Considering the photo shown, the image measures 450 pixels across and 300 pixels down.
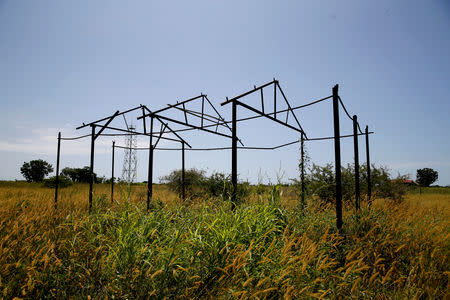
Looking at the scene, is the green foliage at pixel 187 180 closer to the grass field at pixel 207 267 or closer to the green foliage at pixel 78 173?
the grass field at pixel 207 267

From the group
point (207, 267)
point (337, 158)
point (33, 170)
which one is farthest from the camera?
point (33, 170)

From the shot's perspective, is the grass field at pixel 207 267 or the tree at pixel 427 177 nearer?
the grass field at pixel 207 267

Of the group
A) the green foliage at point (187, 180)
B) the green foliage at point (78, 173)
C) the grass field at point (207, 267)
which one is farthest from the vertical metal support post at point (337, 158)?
the green foliage at point (78, 173)

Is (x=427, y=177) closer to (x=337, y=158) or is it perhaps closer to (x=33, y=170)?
(x=337, y=158)

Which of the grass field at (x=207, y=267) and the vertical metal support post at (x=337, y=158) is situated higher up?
the vertical metal support post at (x=337, y=158)

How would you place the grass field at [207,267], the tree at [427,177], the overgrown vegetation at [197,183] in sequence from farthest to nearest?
1. the tree at [427,177]
2. the overgrown vegetation at [197,183]
3. the grass field at [207,267]

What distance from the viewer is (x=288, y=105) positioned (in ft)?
26.3

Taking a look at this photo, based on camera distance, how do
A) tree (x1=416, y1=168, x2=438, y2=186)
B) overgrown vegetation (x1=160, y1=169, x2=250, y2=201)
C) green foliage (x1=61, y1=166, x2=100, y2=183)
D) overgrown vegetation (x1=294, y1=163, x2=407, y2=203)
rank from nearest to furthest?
overgrown vegetation (x1=294, y1=163, x2=407, y2=203), overgrown vegetation (x1=160, y1=169, x2=250, y2=201), green foliage (x1=61, y1=166, x2=100, y2=183), tree (x1=416, y1=168, x2=438, y2=186)

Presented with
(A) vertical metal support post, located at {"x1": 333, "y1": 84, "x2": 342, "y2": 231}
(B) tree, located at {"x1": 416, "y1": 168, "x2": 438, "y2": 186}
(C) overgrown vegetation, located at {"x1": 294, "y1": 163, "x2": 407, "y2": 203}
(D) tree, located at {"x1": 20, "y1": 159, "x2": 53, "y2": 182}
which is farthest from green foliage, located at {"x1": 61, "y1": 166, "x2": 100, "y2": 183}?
(B) tree, located at {"x1": 416, "y1": 168, "x2": 438, "y2": 186}

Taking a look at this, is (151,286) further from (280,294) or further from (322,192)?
(322,192)

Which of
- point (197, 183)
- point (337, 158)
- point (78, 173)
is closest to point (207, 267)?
point (337, 158)

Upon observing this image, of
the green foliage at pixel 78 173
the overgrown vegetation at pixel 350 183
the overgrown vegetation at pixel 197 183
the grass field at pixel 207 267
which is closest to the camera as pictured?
the grass field at pixel 207 267

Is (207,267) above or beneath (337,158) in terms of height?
beneath

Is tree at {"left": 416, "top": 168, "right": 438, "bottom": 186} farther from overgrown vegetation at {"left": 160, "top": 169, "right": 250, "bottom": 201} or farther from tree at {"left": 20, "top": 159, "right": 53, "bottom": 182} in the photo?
tree at {"left": 20, "top": 159, "right": 53, "bottom": 182}
